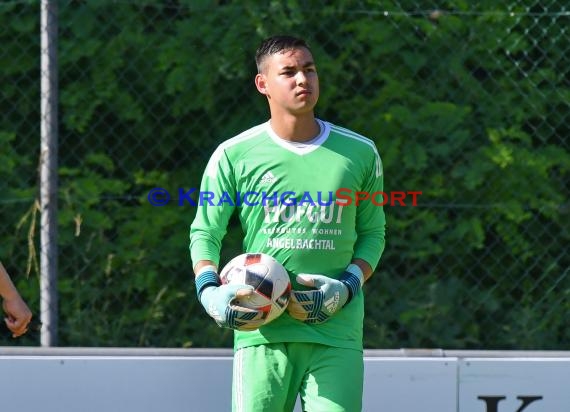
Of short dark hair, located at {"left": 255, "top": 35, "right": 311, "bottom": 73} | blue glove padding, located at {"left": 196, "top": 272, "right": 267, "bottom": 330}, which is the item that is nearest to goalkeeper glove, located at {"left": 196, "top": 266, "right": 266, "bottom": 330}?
blue glove padding, located at {"left": 196, "top": 272, "right": 267, "bottom": 330}

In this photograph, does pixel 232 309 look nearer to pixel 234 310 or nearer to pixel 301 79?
pixel 234 310

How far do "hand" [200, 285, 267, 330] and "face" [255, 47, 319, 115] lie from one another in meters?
0.71

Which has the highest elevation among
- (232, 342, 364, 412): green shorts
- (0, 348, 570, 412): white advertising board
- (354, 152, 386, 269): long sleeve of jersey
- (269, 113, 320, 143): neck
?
(269, 113, 320, 143): neck

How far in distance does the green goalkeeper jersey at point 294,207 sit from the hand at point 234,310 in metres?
0.18

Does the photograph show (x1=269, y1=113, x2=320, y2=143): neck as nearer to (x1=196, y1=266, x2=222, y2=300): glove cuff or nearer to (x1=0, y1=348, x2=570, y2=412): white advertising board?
(x1=196, y1=266, x2=222, y2=300): glove cuff

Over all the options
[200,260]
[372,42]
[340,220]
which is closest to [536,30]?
[372,42]

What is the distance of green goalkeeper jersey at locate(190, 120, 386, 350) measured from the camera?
12.5 feet

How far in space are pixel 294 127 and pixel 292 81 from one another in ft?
0.54

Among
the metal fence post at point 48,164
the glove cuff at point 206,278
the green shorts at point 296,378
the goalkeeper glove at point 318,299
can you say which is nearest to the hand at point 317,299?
the goalkeeper glove at point 318,299

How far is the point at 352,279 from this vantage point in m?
3.80

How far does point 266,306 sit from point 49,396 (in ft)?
5.33

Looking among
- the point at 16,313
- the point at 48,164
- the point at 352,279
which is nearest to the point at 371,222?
the point at 352,279

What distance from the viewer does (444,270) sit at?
5.72 m

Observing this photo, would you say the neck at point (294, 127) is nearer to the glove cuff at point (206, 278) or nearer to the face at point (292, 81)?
the face at point (292, 81)
